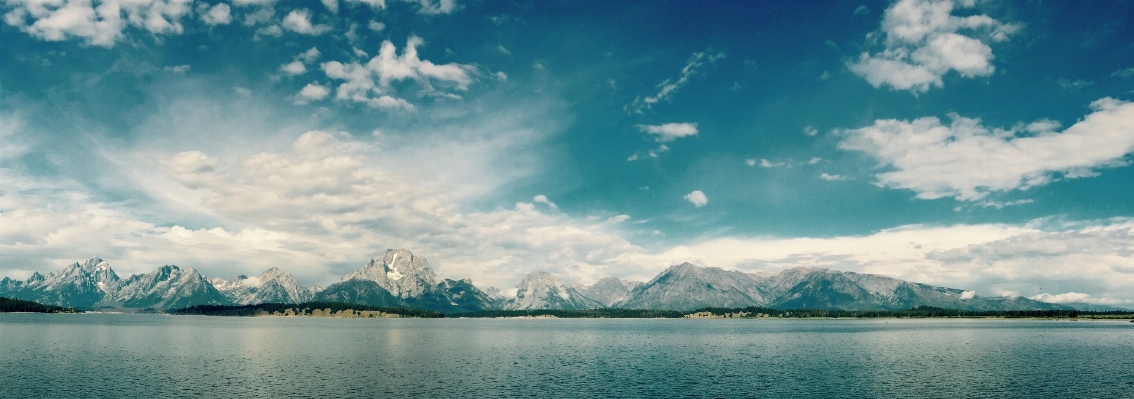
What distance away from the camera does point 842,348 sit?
494 feet

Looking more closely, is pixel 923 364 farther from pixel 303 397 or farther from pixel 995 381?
pixel 303 397

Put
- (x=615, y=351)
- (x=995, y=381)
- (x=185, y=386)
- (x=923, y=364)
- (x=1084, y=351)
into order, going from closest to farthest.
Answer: (x=185, y=386) → (x=995, y=381) → (x=923, y=364) → (x=1084, y=351) → (x=615, y=351)

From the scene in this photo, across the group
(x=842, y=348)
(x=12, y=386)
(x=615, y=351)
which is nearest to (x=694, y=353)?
(x=615, y=351)

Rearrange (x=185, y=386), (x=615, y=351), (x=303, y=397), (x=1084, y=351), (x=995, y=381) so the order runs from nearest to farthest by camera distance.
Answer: (x=303, y=397)
(x=185, y=386)
(x=995, y=381)
(x=1084, y=351)
(x=615, y=351)

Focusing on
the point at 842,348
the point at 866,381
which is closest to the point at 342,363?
the point at 866,381

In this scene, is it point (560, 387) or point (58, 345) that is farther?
point (58, 345)

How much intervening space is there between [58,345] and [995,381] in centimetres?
18204

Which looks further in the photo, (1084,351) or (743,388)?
(1084,351)

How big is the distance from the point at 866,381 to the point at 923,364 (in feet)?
95.5

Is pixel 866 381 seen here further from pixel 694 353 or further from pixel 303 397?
pixel 303 397

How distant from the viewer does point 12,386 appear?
2943 inches

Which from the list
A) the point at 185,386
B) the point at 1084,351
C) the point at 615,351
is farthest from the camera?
the point at 615,351

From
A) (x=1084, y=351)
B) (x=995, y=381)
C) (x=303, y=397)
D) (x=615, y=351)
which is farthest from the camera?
(x=615, y=351)

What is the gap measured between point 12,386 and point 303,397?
38048 mm
